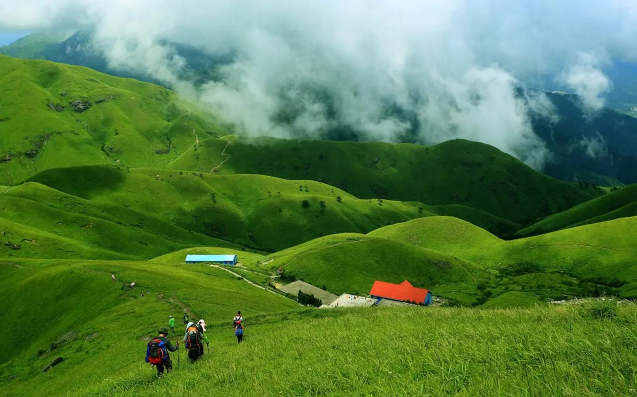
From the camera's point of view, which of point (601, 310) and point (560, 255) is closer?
point (601, 310)

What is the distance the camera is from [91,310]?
209 ft

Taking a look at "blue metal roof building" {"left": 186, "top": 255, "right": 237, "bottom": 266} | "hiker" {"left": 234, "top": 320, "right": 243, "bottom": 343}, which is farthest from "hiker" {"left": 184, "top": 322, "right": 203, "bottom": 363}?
"blue metal roof building" {"left": 186, "top": 255, "right": 237, "bottom": 266}

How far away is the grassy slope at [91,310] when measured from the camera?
45.6 meters

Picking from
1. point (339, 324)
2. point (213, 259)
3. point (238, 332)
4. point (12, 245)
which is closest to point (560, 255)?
point (213, 259)

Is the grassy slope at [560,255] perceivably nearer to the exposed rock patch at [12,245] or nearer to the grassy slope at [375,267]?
the grassy slope at [375,267]

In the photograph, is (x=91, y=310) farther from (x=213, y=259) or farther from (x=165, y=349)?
(x=213, y=259)

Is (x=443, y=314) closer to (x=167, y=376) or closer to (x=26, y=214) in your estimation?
(x=167, y=376)

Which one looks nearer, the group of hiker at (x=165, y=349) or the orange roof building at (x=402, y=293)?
the group of hiker at (x=165, y=349)

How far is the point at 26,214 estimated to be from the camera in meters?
180

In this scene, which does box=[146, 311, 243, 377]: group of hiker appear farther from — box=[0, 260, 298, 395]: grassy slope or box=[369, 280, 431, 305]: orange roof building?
box=[369, 280, 431, 305]: orange roof building

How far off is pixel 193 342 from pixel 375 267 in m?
120

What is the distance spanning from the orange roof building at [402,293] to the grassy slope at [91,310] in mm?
34274

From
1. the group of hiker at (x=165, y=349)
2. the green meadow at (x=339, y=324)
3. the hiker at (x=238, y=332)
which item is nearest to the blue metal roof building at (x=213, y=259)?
the green meadow at (x=339, y=324)

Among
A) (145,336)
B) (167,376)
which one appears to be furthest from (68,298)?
(167,376)
